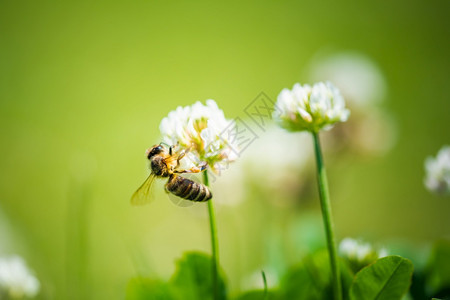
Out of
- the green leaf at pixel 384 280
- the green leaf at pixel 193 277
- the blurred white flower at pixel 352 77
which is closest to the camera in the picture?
the green leaf at pixel 384 280

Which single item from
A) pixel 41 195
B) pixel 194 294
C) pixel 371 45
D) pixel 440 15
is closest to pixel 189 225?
pixel 41 195

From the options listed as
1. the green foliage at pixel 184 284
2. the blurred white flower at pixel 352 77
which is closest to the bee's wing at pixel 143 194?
the green foliage at pixel 184 284

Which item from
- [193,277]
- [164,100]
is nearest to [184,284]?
[193,277]

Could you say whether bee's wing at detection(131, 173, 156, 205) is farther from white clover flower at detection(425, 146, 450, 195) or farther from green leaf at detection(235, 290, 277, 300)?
white clover flower at detection(425, 146, 450, 195)

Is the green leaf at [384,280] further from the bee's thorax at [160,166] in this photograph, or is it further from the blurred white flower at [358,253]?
the bee's thorax at [160,166]

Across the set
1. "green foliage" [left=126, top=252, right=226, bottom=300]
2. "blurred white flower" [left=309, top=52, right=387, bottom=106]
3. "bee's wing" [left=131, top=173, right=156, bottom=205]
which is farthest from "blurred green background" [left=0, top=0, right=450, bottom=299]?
"green foliage" [left=126, top=252, right=226, bottom=300]

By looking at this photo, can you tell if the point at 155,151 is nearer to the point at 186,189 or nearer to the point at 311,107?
the point at 186,189
